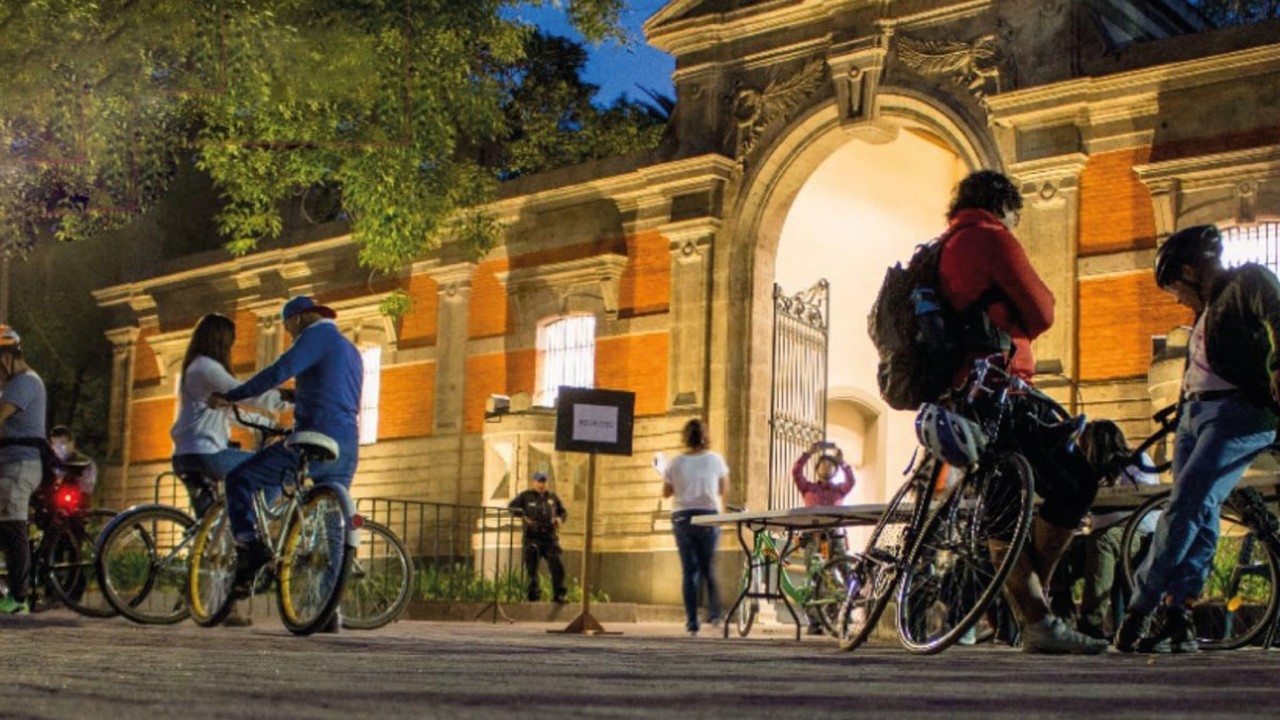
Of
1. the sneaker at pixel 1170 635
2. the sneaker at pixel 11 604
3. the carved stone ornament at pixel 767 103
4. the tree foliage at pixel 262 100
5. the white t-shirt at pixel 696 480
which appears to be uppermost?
the carved stone ornament at pixel 767 103

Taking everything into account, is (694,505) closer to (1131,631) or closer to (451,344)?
(1131,631)

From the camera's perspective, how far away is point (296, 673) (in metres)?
4.57

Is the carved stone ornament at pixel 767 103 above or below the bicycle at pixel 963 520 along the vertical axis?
above

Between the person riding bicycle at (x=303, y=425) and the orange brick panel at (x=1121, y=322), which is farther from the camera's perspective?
the orange brick panel at (x=1121, y=322)

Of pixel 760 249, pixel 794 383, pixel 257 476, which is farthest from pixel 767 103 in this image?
pixel 257 476

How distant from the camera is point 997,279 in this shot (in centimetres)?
657

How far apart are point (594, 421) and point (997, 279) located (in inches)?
299

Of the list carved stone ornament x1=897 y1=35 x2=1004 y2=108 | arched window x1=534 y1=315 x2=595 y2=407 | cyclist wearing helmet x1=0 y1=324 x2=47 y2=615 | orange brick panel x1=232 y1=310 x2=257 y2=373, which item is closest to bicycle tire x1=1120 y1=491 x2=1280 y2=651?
cyclist wearing helmet x1=0 y1=324 x2=47 y2=615

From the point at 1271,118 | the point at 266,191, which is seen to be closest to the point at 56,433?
the point at 266,191

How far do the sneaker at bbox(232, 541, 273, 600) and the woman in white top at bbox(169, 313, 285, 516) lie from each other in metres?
1.33

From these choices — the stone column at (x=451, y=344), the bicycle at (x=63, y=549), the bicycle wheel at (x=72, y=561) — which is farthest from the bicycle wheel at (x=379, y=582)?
the stone column at (x=451, y=344)

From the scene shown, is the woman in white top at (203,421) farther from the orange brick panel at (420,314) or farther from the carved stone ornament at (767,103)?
the orange brick panel at (420,314)

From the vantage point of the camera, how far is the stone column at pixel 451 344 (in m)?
24.7

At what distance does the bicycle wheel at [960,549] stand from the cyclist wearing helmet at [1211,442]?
767 mm
